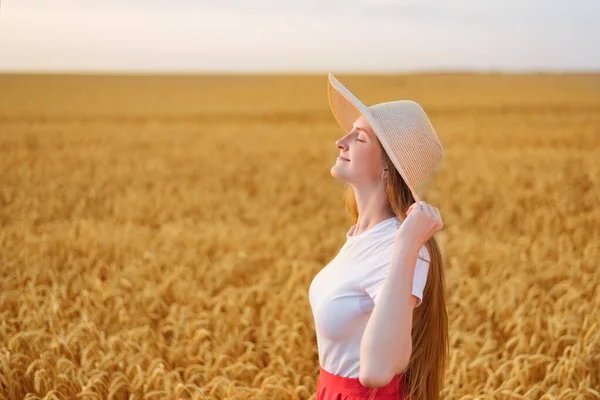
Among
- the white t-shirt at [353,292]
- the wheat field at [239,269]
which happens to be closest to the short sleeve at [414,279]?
the white t-shirt at [353,292]

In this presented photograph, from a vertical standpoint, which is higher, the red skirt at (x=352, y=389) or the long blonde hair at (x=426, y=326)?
the long blonde hair at (x=426, y=326)

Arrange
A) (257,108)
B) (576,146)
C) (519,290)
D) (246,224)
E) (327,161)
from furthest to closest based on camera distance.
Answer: (257,108) < (576,146) < (327,161) < (246,224) < (519,290)

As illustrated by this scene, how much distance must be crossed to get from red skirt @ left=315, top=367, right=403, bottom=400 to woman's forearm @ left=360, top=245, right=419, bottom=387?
0.73 feet

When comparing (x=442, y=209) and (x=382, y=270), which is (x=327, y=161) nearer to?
(x=442, y=209)

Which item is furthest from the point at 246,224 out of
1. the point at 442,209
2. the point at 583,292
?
the point at 583,292

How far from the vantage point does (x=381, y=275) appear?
2.26 metres

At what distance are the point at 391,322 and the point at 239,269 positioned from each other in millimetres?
4834

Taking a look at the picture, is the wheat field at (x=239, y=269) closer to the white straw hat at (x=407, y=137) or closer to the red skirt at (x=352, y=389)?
the red skirt at (x=352, y=389)

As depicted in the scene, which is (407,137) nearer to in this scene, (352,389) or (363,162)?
(363,162)

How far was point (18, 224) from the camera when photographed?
9078 millimetres

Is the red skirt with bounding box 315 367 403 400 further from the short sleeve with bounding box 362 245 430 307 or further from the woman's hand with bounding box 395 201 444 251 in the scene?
the woman's hand with bounding box 395 201 444 251

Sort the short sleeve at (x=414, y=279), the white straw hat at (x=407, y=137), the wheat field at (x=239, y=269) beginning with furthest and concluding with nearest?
the wheat field at (x=239, y=269) < the white straw hat at (x=407, y=137) < the short sleeve at (x=414, y=279)

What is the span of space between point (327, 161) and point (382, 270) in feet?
49.0

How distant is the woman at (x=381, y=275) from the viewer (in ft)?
7.16
